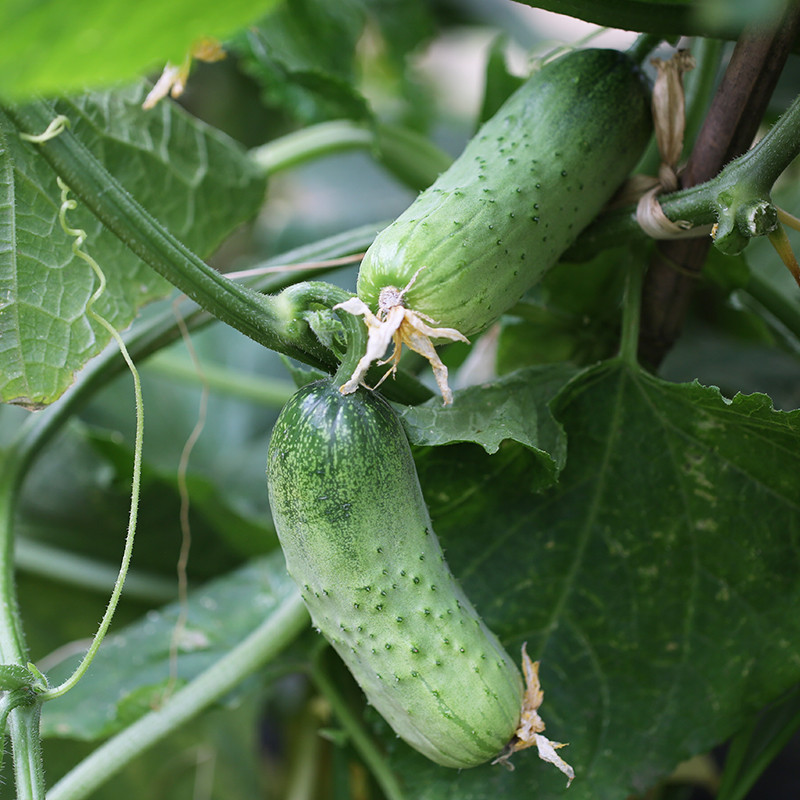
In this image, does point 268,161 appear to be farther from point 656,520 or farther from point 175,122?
point 656,520

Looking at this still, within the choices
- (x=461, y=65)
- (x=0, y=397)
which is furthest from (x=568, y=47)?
(x=461, y=65)

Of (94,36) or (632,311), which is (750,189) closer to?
(632,311)

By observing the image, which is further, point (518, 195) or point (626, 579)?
point (626, 579)

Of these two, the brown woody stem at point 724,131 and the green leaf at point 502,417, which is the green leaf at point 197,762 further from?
the brown woody stem at point 724,131

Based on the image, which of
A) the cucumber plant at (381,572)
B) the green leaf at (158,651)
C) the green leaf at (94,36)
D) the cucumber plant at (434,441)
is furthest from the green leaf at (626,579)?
the green leaf at (94,36)

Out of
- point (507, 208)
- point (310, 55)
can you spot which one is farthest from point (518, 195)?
point (310, 55)
